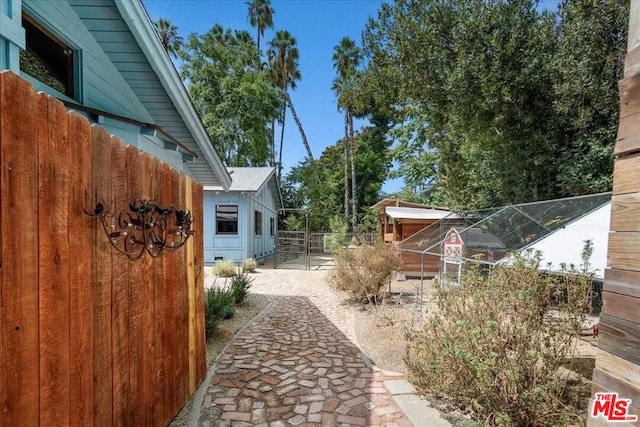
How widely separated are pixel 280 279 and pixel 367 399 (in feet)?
25.7

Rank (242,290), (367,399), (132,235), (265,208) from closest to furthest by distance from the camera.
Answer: (132,235) < (367,399) < (242,290) < (265,208)

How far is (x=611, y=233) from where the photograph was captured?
136 cm

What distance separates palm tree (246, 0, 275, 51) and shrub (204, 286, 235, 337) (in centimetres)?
2694

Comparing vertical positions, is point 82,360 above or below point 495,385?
above

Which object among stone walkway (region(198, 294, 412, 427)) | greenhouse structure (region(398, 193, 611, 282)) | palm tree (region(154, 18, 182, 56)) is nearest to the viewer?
stone walkway (region(198, 294, 412, 427))

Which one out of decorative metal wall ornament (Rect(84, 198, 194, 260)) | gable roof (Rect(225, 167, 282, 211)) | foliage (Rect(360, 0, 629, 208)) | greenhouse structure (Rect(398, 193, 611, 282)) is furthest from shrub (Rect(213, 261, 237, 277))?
foliage (Rect(360, 0, 629, 208))

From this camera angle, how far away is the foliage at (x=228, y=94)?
22438 mm

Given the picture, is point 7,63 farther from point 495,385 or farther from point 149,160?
point 495,385

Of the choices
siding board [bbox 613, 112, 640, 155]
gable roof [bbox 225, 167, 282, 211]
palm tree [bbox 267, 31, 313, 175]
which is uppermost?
palm tree [bbox 267, 31, 313, 175]

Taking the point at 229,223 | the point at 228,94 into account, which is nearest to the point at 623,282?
the point at 229,223

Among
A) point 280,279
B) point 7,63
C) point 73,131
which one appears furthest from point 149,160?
point 280,279

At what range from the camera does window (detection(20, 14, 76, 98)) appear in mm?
3570

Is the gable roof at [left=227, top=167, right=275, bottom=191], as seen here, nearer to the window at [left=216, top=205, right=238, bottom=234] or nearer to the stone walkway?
the window at [left=216, top=205, right=238, bottom=234]

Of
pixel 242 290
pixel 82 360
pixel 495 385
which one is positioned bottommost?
pixel 242 290
